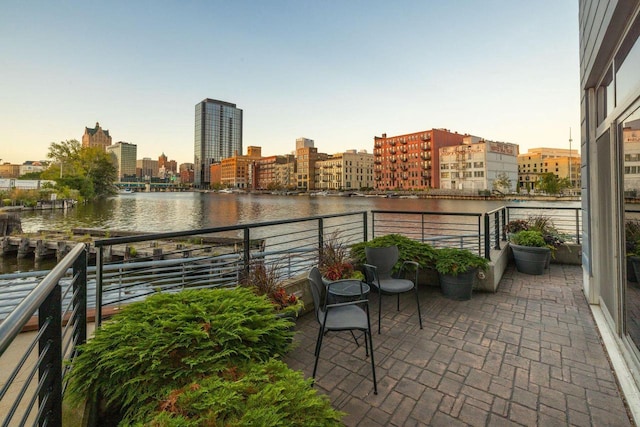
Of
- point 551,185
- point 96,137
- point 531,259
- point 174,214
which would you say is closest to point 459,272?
point 531,259

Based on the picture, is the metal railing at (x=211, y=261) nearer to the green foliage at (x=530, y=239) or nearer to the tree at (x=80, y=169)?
the green foliage at (x=530, y=239)

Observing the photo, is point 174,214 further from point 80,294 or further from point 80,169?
point 80,294

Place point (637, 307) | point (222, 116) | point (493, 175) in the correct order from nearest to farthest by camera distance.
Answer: point (637, 307)
point (493, 175)
point (222, 116)

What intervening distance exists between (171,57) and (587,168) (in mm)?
24778

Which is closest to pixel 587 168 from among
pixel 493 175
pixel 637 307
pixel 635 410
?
pixel 637 307

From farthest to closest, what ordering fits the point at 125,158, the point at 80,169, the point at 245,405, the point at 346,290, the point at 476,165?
the point at 125,158 < the point at 476,165 < the point at 80,169 < the point at 346,290 < the point at 245,405

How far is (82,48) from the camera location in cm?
1630

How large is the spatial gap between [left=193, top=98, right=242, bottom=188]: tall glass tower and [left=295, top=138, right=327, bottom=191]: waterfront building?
68.3 meters

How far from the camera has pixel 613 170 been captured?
287 centimetres

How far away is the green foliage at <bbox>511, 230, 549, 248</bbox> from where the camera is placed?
5.64 m

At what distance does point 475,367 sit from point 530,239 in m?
4.21

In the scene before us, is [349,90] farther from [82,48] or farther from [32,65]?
[32,65]

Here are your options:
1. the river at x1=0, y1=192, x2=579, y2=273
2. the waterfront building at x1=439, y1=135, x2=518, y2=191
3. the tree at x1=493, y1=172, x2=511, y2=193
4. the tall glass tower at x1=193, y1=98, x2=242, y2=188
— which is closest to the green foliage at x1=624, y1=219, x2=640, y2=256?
the river at x1=0, y1=192, x2=579, y2=273

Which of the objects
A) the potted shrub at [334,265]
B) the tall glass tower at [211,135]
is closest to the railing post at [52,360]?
the potted shrub at [334,265]
